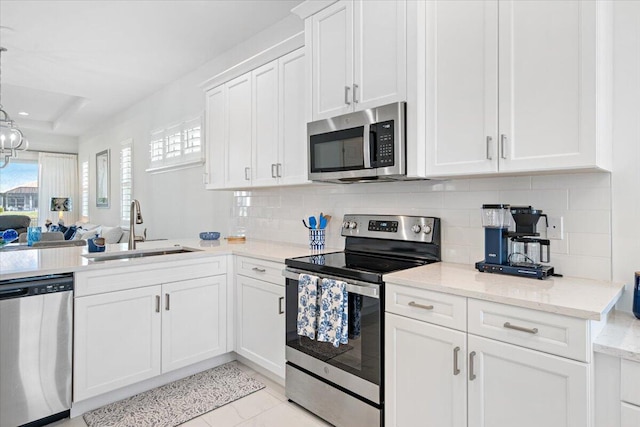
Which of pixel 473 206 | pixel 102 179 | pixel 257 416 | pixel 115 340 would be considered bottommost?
pixel 257 416

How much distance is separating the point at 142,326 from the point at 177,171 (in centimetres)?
275

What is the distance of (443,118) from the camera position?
5.93 ft

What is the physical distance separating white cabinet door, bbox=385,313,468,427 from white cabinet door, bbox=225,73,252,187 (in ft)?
6.16

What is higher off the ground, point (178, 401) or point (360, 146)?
point (360, 146)

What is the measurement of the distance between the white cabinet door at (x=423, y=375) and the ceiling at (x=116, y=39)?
2.69 m

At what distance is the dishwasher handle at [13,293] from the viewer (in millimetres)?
1854

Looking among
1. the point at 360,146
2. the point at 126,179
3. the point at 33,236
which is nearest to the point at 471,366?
the point at 360,146

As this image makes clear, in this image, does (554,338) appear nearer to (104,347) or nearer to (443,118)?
(443,118)

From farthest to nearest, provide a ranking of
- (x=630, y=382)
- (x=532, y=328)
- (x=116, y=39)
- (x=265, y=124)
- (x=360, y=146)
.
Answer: (x=116, y=39), (x=265, y=124), (x=360, y=146), (x=532, y=328), (x=630, y=382)

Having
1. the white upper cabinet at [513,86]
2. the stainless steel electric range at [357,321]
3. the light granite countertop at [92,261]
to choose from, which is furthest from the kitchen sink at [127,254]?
the white upper cabinet at [513,86]

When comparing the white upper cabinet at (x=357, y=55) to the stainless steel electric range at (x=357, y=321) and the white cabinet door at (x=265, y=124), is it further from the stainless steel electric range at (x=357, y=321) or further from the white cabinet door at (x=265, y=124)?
the stainless steel electric range at (x=357, y=321)

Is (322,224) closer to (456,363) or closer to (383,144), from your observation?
(383,144)

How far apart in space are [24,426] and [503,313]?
2.50 m

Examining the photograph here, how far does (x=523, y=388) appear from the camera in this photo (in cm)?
131
